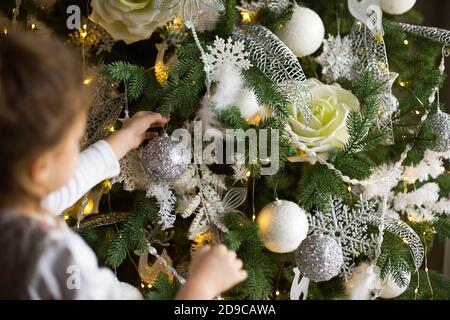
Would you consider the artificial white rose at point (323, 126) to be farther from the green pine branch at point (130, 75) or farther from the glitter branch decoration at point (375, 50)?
the green pine branch at point (130, 75)

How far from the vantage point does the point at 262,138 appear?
0.94 metres

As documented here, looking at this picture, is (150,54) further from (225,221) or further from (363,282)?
(363,282)

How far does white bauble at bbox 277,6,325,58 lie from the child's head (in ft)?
1.49

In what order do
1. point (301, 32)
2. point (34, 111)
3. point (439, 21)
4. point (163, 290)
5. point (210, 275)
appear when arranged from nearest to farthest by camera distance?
point (34, 111)
point (210, 275)
point (163, 290)
point (301, 32)
point (439, 21)

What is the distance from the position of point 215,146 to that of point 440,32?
468 mm

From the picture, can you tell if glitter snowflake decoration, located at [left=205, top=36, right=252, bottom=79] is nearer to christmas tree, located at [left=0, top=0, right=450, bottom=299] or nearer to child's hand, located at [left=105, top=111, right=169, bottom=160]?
christmas tree, located at [left=0, top=0, right=450, bottom=299]

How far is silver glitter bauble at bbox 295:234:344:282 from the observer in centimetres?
94

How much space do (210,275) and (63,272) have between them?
0.17m

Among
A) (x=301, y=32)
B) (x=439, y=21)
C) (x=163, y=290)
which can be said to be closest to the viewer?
(x=163, y=290)

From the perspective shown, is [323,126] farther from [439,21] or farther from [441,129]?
[439,21]

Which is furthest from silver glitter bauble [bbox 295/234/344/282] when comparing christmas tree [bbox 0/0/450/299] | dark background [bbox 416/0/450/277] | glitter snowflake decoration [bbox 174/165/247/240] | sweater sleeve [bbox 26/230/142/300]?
dark background [bbox 416/0/450/277]

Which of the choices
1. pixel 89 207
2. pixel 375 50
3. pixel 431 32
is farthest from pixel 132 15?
pixel 431 32
